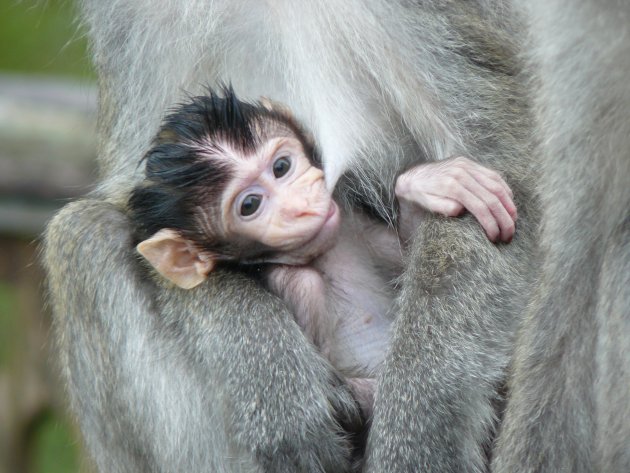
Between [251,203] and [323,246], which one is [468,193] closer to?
[323,246]

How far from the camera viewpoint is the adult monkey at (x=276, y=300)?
323 centimetres

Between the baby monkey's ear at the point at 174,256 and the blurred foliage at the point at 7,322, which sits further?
the blurred foliage at the point at 7,322

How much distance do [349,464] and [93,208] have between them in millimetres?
1109

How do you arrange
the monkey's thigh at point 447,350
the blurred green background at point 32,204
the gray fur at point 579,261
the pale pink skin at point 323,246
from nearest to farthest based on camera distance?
the gray fur at point 579,261 → the monkey's thigh at point 447,350 → the pale pink skin at point 323,246 → the blurred green background at point 32,204

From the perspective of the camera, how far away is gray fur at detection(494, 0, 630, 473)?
9.06ft

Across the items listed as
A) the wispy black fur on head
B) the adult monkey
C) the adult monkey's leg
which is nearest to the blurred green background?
the adult monkey

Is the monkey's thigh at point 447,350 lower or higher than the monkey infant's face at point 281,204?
lower

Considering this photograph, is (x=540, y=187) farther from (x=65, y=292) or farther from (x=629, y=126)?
(x=65, y=292)

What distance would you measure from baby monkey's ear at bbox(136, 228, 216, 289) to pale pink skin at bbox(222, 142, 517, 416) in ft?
0.39

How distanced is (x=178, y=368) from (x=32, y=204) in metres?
2.62

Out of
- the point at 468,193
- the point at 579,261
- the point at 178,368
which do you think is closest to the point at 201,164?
the point at 178,368

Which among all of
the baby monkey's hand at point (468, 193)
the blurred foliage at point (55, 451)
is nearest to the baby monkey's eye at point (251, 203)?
the baby monkey's hand at point (468, 193)

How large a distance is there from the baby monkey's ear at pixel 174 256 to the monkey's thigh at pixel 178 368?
0.06 meters

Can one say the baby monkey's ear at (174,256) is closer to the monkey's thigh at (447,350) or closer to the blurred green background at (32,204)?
the monkey's thigh at (447,350)
